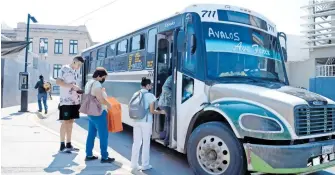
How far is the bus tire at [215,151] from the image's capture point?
4340mm

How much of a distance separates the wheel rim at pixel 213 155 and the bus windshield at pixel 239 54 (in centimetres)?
111

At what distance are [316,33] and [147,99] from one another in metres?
23.8

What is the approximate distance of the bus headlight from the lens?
4.13m

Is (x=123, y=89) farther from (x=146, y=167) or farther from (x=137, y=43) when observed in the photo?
(x=146, y=167)

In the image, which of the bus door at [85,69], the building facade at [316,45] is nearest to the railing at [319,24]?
the building facade at [316,45]

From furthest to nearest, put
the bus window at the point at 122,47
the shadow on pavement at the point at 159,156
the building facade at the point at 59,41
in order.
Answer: the building facade at the point at 59,41
the bus window at the point at 122,47
the shadow on pavement at the point at 159,156

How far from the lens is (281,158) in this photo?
13.3 ft

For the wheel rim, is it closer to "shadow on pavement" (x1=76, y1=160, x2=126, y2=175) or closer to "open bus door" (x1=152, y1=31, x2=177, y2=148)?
"open bus door" (x1=152, y1=31, x2=177, y2=148)

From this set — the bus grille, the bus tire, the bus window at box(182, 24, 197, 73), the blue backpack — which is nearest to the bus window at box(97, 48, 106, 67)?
the bus window at box(182, 24, 197, 73)

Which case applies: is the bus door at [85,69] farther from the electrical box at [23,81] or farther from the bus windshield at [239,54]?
the bus windshield at [239,54]

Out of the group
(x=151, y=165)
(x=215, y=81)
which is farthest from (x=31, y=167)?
(x=215, y=81)

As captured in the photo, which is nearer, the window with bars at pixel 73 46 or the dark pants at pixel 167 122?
the dark pants at pixel 167 122

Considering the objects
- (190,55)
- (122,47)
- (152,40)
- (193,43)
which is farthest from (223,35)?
(122,47)

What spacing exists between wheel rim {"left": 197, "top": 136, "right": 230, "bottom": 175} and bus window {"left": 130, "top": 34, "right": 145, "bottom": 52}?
12.1 ft
